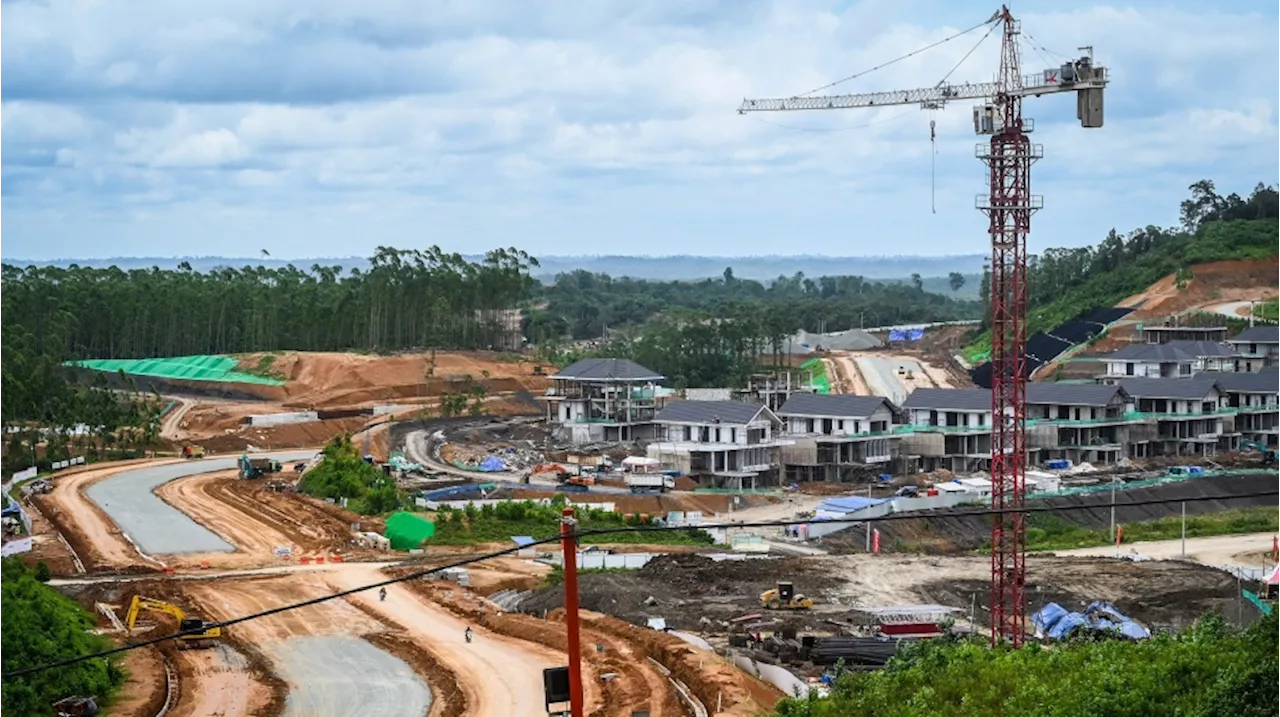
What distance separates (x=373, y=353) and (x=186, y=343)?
17063mm

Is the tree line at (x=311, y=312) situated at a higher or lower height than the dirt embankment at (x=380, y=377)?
higher

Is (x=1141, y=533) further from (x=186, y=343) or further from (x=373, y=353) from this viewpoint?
(x=186, y=343)

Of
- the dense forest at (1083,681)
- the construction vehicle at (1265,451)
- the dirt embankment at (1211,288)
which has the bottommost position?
the construction vehicle at (1265,451)

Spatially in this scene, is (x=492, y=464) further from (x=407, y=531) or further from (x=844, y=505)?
(x=407, y=531)

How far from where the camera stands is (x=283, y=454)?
85938 millimetres

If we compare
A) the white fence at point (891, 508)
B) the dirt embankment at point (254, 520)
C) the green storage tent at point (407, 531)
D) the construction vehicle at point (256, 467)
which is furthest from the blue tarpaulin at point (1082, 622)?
the construction vehicle at point (256, 467)

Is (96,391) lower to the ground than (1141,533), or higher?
higher

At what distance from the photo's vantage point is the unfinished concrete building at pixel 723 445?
76500mm

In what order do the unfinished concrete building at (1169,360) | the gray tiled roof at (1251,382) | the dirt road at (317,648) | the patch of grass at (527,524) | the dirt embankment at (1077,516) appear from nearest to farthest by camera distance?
the dirt road at (317,648)
the patch of grass at (527,524)
the dirt embankment at (1077,516)
the gray tiled roof at (1251,382)
the unfinished concrete building at (1169,360)

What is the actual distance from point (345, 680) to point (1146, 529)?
4101 centimetres

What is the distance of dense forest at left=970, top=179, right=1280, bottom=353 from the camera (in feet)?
426

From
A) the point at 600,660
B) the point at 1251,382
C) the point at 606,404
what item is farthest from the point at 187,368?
the point at 600,660

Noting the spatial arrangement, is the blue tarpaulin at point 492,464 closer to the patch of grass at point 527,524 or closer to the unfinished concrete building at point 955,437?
the patch of grass at point 527,524

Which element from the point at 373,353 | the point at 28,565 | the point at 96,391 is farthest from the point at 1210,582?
the point at 373,353
